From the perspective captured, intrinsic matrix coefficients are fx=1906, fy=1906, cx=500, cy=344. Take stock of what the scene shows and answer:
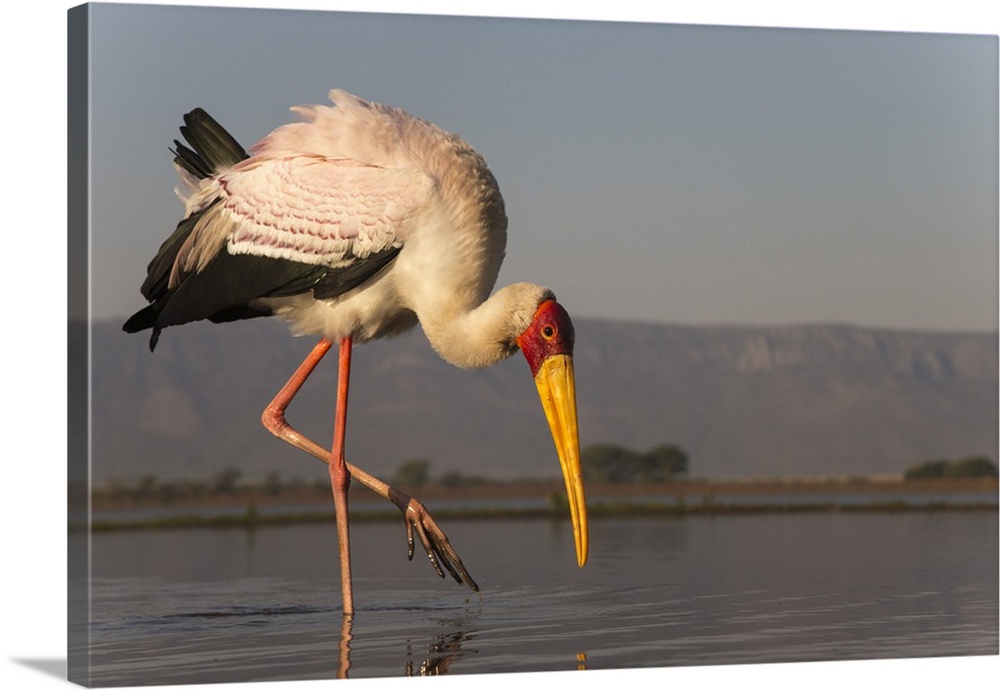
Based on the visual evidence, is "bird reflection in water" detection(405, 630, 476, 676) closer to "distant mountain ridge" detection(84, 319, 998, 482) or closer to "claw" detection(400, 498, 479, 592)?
"claw" detection(400, 498, 479, 592)

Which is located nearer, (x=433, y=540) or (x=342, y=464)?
(x=433, y=540)

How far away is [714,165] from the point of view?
10.3 m

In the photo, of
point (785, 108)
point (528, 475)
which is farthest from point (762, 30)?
point (528, 475)

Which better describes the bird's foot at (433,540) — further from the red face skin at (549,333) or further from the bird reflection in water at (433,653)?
the red face skin at (549,333)

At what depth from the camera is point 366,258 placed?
8.19 metres

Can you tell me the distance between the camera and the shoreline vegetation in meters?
11.4

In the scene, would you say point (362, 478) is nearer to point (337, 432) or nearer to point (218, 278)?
point (337, 432)

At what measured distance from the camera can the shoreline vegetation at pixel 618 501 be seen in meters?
11.4

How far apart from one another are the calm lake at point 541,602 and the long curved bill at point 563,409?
0.64 metres

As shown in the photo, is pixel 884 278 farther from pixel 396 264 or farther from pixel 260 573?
pixel 260 573

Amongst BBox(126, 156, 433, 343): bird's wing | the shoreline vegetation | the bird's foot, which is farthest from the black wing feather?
the shoreline vegetation

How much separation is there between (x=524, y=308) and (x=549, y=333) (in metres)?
0.16

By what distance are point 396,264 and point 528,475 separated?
5.30m

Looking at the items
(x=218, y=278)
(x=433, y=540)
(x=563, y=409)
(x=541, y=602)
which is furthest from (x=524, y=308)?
(x=541, y=602)
